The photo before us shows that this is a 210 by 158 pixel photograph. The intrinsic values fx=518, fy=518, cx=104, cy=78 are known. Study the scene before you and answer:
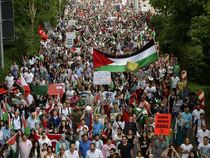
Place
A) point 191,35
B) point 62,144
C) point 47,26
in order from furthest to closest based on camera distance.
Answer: point 47,26, point 191,35, point 62,144

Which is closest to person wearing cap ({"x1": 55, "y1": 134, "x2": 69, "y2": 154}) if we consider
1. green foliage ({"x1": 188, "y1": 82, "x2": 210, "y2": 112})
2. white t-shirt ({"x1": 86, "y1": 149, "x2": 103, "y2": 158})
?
white t-shirt ({"x1": 86, "y1": 149, "x2": 103, "y2": 158})

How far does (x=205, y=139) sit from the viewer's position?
1262cm

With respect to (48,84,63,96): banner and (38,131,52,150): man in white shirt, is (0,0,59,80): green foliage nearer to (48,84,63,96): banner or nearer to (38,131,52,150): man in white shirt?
(48,84,63,96): banner

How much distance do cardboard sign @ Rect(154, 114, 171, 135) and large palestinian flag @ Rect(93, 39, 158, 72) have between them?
17.8ft

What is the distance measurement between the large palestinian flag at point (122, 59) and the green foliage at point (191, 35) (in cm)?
191

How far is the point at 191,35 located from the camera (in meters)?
19.8

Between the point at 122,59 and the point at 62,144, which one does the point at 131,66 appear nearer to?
the point at 122,59

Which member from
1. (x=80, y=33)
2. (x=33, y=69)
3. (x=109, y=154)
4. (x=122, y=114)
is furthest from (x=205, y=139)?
(x=80, y=33)

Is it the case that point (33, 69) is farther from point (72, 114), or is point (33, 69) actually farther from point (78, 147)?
point (78, 147)

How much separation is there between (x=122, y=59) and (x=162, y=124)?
5777mm

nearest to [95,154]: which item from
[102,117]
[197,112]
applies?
[102,117]

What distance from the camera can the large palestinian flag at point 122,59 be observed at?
18.8 metres

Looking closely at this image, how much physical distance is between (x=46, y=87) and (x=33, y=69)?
454 centimetres

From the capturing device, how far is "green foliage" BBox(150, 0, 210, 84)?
65.2 feet
